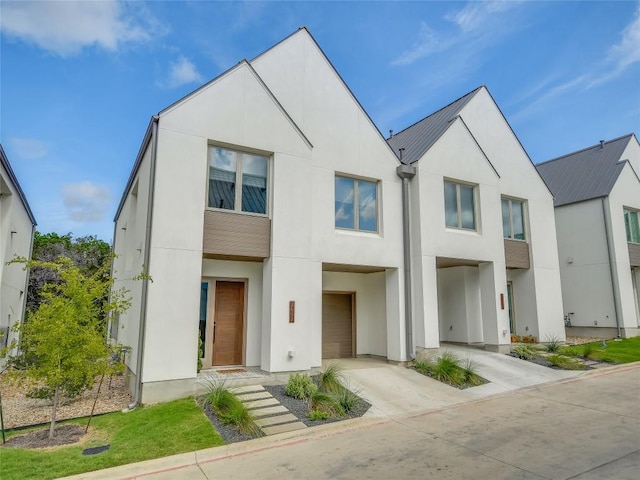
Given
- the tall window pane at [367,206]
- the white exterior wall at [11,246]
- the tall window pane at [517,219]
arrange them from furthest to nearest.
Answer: the tall window pane at [517,219], the tall window pane at [367,206], the white exterior wall at [11,246]

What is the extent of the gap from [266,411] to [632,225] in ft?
71.3

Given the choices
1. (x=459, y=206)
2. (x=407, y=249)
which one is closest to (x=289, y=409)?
(x=407, y=249)

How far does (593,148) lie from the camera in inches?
880

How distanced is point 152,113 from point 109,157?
9.49 metres

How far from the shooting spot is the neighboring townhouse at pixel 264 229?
9094mm

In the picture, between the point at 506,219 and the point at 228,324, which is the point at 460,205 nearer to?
the point at 506,219

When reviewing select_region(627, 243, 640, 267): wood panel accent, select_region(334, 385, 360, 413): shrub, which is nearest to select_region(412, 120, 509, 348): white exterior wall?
select_region(334, 385, 360, 413): shrub

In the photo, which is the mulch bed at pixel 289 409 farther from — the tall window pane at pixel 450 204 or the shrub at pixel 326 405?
the tall window pane at pixel 450 204

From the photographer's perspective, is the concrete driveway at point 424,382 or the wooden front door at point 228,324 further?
the wooden front door at point 228,324

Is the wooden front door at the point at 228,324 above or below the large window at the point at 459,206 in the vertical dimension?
below

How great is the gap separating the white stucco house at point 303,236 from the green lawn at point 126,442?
0.88 meters

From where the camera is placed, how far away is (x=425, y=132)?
52.6ft

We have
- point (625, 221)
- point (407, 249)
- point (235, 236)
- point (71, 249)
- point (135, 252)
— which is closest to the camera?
→ point (235, 236)

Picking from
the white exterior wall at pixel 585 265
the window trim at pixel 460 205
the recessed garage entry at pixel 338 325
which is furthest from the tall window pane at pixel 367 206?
the white exterior wall at pixel 585 265
